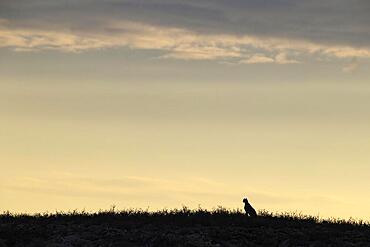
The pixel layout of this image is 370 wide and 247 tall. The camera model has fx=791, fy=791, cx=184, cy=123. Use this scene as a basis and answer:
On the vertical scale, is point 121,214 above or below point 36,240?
above

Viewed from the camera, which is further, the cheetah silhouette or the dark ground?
the cheetah silhouette

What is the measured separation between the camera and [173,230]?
24172 millimetres

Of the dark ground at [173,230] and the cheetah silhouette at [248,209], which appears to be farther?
the cheetah silhouette at [248,209]

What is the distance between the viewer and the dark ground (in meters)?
23.3

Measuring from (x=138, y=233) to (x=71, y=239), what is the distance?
6.60 ft

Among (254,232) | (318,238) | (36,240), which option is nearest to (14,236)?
(36,240)

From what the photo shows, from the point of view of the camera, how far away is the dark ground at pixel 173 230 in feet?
76.4

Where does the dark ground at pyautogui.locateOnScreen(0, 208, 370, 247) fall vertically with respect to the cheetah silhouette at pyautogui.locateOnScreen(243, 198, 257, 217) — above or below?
below

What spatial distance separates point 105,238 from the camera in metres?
23.5

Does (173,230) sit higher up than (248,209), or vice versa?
(248,209)

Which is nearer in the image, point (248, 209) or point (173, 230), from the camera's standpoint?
point (173, 230)

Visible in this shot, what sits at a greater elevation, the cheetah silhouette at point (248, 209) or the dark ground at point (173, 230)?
the cheetah silhouette at point (248, 209)

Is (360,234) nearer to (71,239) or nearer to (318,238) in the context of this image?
(318,238)

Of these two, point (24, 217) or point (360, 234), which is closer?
point (360, 234)
